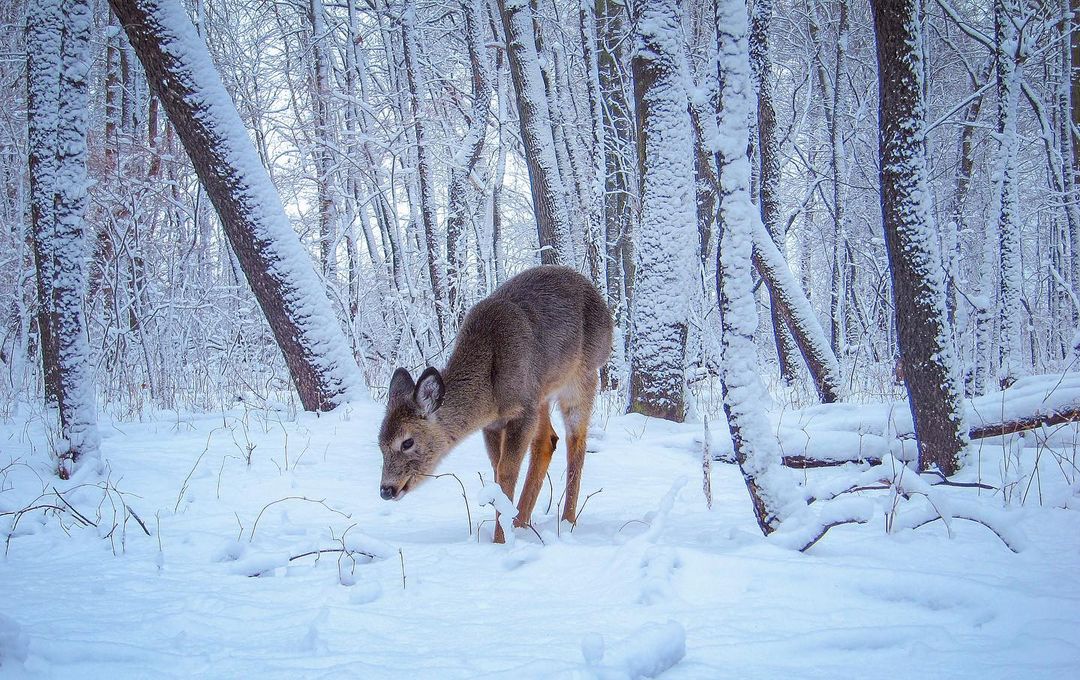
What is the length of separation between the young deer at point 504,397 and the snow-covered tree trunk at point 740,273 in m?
1.39

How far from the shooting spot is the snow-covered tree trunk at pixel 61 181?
4551mm

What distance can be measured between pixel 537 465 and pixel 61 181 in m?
3.75

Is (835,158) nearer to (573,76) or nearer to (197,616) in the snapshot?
(573,76)

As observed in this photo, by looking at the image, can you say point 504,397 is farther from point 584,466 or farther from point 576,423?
point 584,466

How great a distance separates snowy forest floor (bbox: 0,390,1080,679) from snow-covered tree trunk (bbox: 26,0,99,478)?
616 mm

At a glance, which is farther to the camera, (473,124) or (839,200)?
(839,200)

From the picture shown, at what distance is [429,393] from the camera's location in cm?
417

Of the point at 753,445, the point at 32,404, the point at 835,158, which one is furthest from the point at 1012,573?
the point at 835,158

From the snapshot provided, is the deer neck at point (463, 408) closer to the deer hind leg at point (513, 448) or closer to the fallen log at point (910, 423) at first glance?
the deer hind leg at point (513, 448)

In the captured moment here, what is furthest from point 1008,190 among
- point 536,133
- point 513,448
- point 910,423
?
point 513,448

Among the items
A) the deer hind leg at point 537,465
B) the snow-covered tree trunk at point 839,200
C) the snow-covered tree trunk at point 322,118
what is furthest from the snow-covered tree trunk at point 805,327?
the snow-covered tree trunk at point 322,118

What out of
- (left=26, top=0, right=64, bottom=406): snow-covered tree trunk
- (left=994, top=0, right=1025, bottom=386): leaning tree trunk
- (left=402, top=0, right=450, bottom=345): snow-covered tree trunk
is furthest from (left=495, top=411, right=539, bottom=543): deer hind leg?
(left=402, top=0, right=450, bottom=345): snow-covered tree trunk

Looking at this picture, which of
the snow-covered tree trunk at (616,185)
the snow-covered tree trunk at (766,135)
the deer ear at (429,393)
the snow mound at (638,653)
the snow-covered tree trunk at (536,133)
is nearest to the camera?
the snow mound at (638,653)

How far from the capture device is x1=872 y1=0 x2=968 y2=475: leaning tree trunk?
384 centimetres
